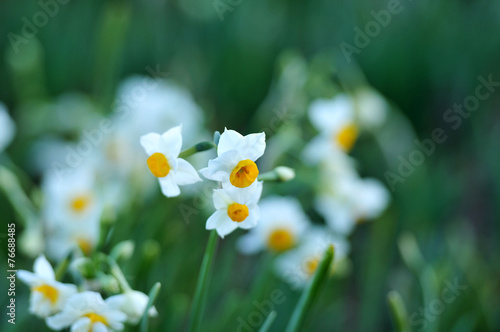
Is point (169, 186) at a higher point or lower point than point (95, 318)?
higher

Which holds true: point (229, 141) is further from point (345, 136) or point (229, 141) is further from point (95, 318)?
point (345, 136)

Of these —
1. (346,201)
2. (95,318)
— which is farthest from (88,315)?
(346,201)

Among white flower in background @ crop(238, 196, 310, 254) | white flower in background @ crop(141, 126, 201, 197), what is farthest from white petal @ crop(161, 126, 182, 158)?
white flower in background @ crop(238, 196, 310, 254)

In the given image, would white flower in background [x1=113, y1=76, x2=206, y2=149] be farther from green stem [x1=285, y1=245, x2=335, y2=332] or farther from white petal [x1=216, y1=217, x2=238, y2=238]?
white petal [x1=216, y1=217, x2=238, y2=238]

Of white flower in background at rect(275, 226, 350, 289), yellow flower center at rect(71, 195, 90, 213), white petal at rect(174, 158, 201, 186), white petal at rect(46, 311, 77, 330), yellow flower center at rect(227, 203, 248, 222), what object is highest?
white petal at rect(174, 158, 201, 186)

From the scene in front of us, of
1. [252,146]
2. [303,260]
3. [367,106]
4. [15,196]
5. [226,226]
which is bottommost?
[303,260]

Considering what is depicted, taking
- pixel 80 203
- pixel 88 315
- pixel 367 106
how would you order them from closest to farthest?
pixel 88 315 → pixel 80 203 → pixel 367 106

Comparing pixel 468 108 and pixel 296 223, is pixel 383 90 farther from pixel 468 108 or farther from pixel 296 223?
pixel 296 223

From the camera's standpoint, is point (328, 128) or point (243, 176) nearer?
point (243, 176)
